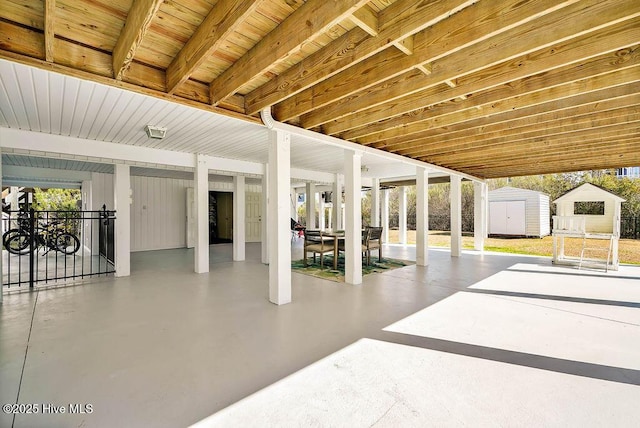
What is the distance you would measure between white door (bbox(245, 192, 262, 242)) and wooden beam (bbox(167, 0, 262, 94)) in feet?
28.4

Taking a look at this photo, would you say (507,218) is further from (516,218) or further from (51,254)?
(51,254)

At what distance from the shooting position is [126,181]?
18.4 ft

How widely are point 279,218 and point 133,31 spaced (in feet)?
7.95

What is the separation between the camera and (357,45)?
2.20 m

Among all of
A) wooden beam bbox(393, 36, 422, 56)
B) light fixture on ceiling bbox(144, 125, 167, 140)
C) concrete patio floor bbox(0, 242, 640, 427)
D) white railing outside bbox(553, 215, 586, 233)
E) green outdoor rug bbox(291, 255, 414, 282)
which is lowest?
concrete patio floor bbox(0, 242, 640, 427)

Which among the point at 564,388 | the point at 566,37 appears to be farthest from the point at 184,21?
the point at 564,388

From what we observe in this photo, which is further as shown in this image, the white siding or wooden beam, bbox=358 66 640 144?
the white siding

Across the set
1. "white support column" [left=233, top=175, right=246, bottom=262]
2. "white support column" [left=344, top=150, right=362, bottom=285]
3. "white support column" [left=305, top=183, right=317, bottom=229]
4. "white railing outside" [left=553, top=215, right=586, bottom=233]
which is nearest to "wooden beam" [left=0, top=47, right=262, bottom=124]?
"white support column" [left=344, top=150, right=362, bottom=285]

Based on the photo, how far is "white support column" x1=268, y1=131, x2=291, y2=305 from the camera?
3.83 meters

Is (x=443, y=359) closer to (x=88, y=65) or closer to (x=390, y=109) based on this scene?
(x=390, y=109)

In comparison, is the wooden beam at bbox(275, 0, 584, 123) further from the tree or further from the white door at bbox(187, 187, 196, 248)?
the tree

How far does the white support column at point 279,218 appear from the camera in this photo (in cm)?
383

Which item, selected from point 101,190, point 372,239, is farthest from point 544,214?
point 101,190

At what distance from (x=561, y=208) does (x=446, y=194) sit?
8.31 meters
